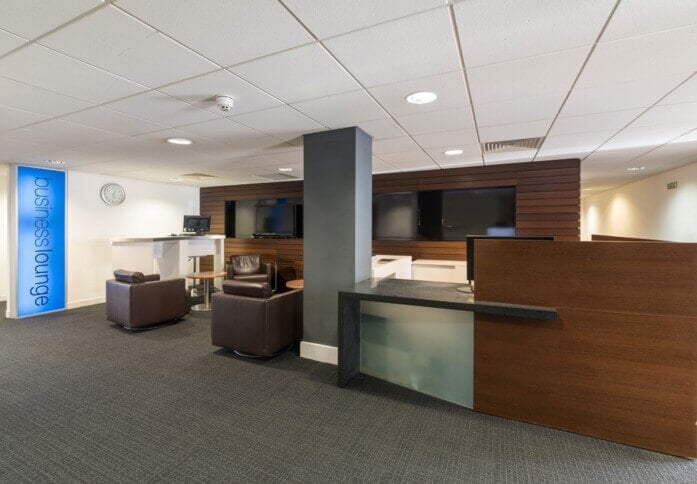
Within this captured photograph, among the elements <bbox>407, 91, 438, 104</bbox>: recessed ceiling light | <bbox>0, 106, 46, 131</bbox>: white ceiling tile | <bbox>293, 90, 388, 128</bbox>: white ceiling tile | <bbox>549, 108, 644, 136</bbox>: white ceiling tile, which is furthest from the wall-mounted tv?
<bbox>0, 106, 46, 131</bbox>: white ceiling tile

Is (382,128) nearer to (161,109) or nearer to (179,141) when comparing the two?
(161,109)

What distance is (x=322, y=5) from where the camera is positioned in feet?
5.09

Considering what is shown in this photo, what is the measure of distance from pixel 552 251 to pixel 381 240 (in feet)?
13.4

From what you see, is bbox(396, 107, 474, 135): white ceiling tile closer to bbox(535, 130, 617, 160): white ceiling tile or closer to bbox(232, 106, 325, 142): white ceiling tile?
bbox(232, 106, 325, 142): white ceiling tile

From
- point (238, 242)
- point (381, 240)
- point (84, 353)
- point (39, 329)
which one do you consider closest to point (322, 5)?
point (84, 353)

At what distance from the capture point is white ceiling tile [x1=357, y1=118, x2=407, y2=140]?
3.22m

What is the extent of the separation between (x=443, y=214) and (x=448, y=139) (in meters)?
2.16

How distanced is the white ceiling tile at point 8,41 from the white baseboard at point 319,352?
10.4ft

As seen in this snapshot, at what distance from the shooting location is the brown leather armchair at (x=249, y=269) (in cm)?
656

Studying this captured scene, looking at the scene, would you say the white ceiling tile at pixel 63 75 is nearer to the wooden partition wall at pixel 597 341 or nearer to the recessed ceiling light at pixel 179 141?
the recessed ceiling light at pixel 179 141

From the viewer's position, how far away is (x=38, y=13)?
62.7 inches

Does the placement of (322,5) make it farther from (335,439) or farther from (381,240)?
(381,240)

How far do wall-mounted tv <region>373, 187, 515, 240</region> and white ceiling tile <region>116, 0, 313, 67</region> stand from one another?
446 cm

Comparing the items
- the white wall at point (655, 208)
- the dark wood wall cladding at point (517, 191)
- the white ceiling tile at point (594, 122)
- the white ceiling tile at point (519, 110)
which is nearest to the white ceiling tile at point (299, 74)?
the white ceiling tile at point (519, 110)
